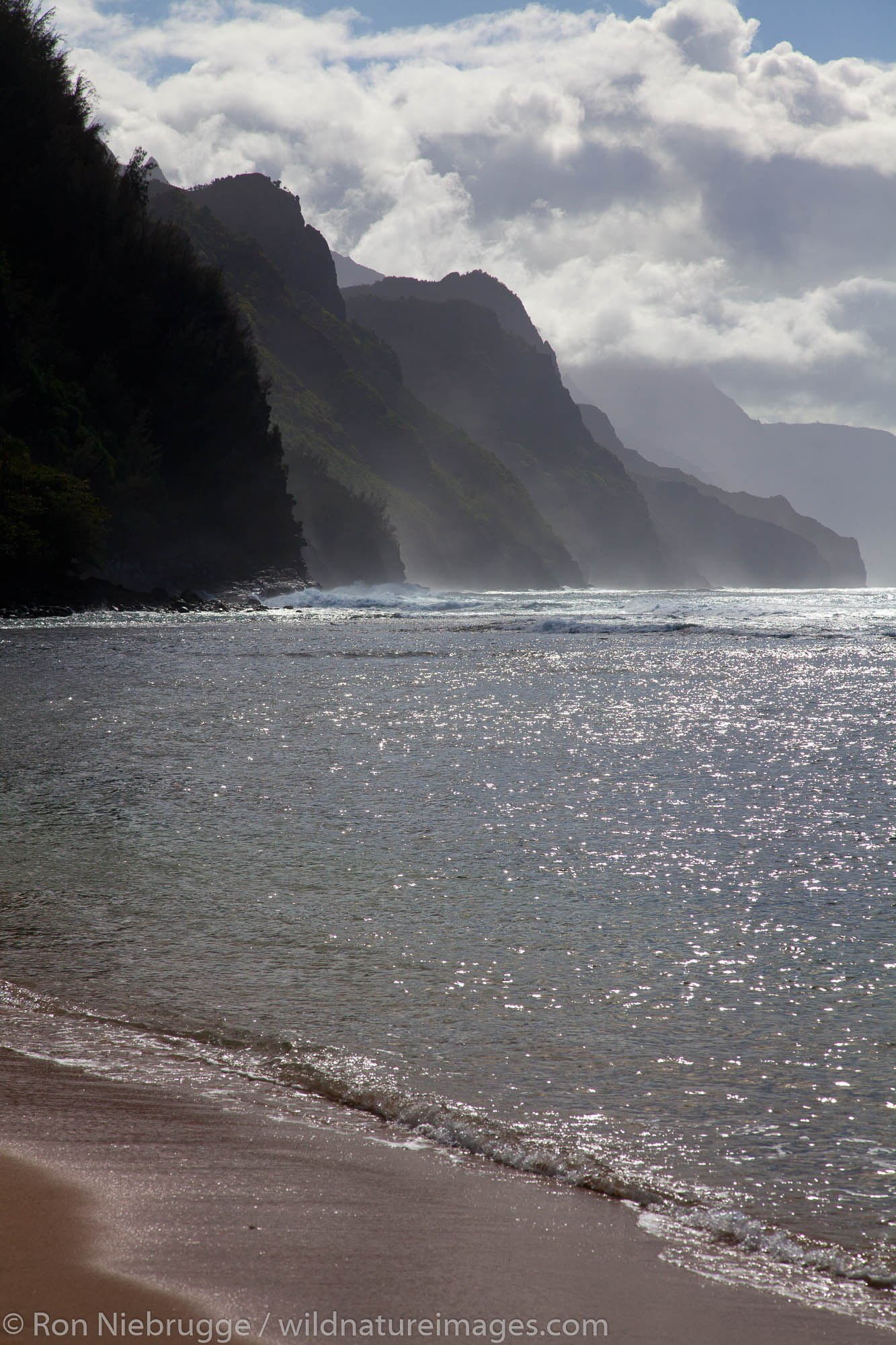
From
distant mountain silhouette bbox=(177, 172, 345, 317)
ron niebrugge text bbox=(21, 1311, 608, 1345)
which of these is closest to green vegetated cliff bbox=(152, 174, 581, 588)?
distant mountain silhouette bbox=(177, 172, 345, 317)

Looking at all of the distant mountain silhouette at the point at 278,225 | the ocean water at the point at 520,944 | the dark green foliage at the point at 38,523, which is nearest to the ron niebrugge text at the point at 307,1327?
the ocean water at the point at 520,944

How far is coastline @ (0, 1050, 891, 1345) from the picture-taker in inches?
71.1

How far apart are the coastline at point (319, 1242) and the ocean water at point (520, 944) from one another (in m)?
0.13

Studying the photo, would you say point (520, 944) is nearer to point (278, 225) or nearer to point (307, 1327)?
point (307, 1327)

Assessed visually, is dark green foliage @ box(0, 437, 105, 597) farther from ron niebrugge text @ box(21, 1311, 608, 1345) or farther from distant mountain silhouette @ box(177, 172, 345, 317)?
distant mountain silhouette @ box(177, 172, 345, 317)

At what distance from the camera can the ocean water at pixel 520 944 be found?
2451mm

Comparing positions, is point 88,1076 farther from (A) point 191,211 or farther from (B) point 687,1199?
(A) point 191,211

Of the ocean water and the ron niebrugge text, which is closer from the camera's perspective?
the ron niebrugge text

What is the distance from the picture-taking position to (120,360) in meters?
60.4

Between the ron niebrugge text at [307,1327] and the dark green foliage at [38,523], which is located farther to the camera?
the dark green foliage at [38,523]

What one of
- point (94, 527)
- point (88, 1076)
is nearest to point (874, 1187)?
point (88, 1076)

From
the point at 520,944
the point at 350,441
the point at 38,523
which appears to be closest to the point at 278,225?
the point at 350,441

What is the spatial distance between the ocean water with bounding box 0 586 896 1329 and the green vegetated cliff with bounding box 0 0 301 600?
38494 mm

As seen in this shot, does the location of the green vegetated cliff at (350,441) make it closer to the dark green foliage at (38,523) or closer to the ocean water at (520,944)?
the dark green foliage at (38,523)
